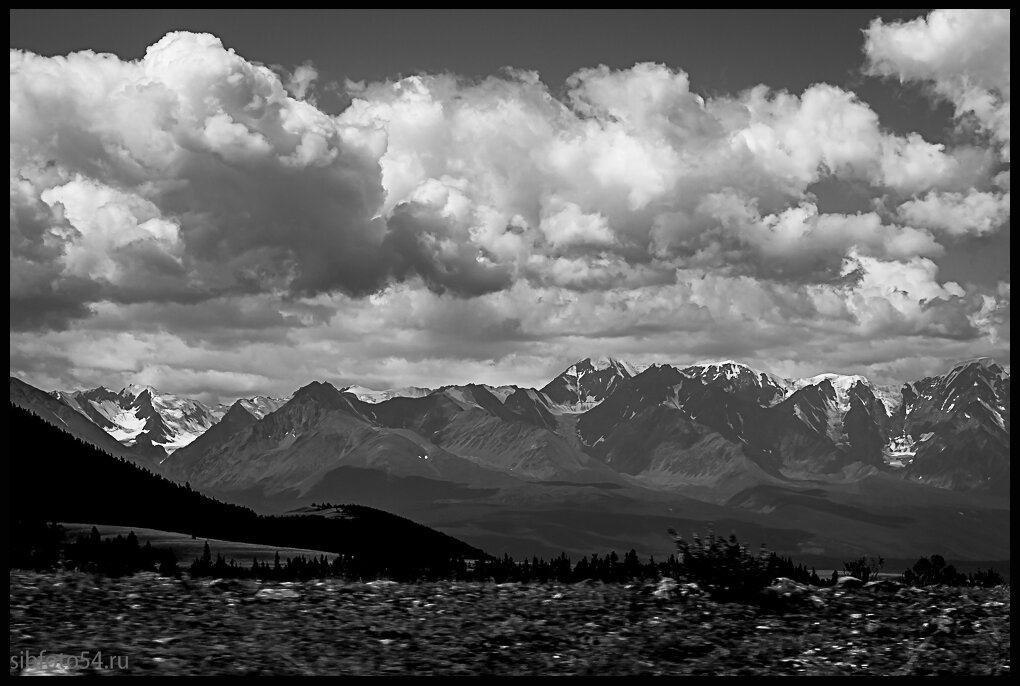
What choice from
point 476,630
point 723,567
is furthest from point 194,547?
point 476,630

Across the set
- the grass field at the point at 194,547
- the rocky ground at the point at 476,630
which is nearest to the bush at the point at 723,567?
the rocky ground at the point at 476,630

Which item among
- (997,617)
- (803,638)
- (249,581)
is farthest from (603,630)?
(997,617)

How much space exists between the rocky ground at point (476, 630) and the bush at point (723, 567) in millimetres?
607

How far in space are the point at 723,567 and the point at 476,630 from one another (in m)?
7.07

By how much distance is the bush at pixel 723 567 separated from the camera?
25.0 metres

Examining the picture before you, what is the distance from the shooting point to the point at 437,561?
3086 centimetres

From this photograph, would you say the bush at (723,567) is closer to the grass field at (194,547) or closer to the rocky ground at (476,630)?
the rocky ground at (476,630)

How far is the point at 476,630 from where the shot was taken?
2130 cm

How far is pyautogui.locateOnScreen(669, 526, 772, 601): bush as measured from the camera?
82.0 ft

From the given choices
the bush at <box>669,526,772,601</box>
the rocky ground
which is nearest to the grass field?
the rocky ground

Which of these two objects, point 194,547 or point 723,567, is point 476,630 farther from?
point 194,547

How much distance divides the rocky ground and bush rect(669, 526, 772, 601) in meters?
0.61
